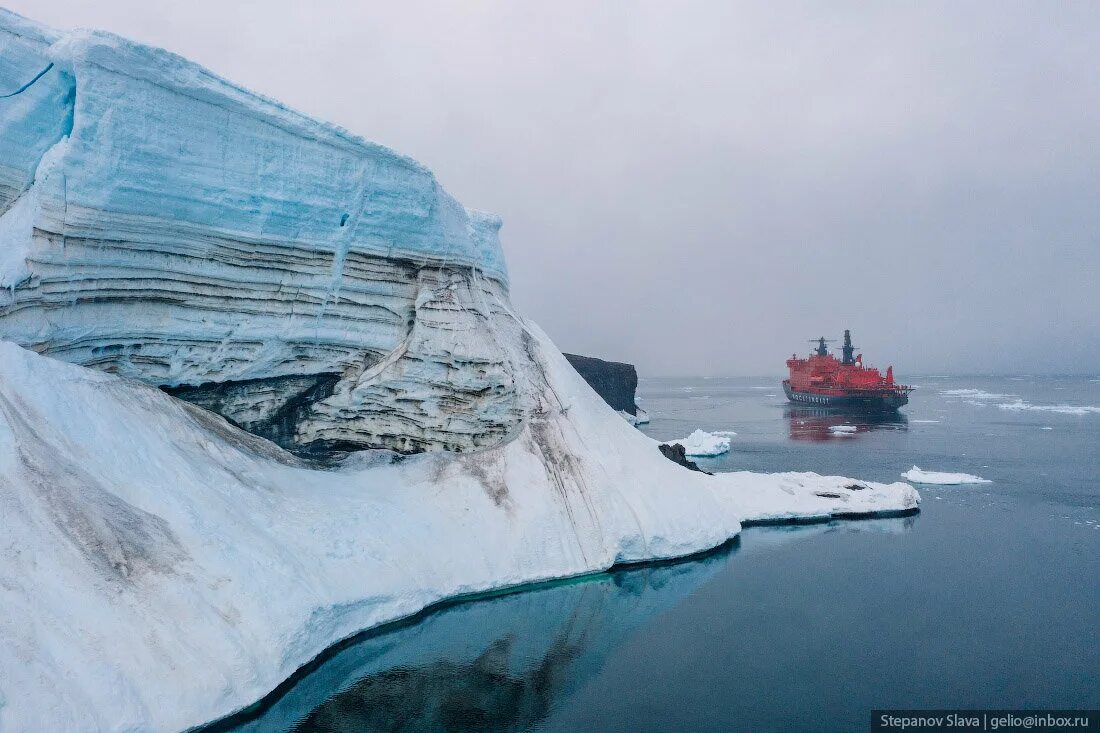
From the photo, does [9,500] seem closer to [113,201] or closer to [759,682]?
[113,201]

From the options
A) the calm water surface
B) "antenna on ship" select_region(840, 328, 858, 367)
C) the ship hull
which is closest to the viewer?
the calm water surface

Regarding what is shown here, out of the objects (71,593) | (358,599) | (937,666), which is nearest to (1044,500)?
(937,666)

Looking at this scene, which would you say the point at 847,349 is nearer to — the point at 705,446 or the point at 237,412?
the point at 705,446

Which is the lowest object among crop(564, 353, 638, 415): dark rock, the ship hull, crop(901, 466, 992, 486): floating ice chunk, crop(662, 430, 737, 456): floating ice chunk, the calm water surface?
the calm water surface

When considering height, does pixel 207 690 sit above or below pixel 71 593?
below

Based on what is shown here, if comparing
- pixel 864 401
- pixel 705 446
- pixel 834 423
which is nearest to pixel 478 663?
pixel 705 446

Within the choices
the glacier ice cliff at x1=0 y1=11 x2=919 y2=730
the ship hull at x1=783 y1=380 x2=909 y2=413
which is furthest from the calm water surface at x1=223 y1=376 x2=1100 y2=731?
the ship hull at x1=783 y1=380 x2=909 y2=413

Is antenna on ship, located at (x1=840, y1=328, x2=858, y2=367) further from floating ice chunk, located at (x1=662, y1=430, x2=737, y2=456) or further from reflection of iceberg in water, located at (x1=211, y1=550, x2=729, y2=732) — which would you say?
reflection of iceberg in water, located at (x1=211, y1=550, x2=729, y2=732)
